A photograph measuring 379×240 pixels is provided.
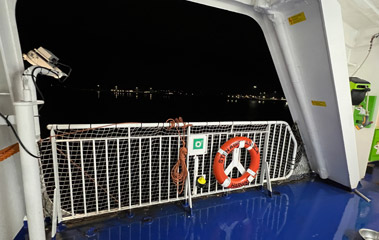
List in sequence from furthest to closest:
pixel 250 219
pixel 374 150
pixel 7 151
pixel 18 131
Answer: pixel 374 150 < pixel 250 219 < pixel 7 151 < pixel 18 131

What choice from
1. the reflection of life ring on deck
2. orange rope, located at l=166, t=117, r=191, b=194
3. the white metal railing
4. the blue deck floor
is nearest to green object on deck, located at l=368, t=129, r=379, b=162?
the blue deck floor

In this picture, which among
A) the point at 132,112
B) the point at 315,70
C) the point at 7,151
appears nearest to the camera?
the point at 7,151

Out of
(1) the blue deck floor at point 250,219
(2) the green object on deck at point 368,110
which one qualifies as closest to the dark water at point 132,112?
(1) the blue deck floor at point 250,219

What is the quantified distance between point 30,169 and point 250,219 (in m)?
1.83

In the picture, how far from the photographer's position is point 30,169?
3.61 feet

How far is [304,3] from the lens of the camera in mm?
1699

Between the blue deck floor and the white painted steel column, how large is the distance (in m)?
0.39

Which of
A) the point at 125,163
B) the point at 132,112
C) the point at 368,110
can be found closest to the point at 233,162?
the point at 125,163

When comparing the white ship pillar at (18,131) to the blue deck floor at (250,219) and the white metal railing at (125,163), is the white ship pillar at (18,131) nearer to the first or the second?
the white metal railing at (125,163)

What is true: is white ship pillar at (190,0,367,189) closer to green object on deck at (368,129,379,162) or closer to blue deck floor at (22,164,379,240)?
blue deck floor at (22,164,379,240)

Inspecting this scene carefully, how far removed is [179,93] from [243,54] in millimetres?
33433

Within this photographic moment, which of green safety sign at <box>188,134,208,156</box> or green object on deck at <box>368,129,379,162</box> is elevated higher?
green safety sign at <box>188,134,208,156</box>

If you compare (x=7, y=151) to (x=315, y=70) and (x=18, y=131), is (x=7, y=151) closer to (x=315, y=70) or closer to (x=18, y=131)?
(x=18, y=131)

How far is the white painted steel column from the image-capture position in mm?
1031
